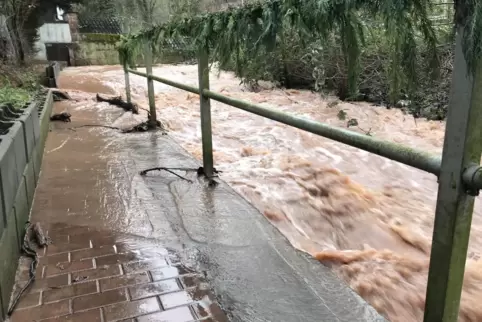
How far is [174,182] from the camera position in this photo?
310cm

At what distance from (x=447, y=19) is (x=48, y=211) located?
2.37m

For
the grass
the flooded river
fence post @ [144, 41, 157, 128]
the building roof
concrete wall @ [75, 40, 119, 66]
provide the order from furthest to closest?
the building roof < concrete wall @ [75, 40, 119, 66] < fence post @ [144, 41, 157, 128] < the grass < the flooded river

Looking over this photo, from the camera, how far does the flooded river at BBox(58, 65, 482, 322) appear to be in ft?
7.93

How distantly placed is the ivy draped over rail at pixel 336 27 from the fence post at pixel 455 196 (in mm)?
86

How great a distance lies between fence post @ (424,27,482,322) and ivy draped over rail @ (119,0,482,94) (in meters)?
0.09

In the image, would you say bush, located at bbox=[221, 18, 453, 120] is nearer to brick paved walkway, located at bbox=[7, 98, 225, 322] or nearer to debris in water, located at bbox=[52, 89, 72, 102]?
brick paved walkway, located at bbox=[7, 98, 225, 322]

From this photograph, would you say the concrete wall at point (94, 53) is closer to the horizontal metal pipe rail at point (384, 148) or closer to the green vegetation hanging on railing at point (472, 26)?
the horizontal metal pipe rail at point (384, 148)

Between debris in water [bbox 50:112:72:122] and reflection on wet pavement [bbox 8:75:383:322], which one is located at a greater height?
debris in water [bbox 50:112:72:122]

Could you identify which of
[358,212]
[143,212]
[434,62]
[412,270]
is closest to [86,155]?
[143,212]

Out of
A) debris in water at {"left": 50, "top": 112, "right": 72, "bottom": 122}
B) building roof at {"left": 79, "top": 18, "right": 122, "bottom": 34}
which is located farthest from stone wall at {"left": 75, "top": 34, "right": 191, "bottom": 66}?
debris in water at {"left": 50, "top": 112, "right": 72, "bottom": 122}

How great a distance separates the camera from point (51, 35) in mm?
17594

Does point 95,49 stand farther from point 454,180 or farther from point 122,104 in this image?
point 454,180

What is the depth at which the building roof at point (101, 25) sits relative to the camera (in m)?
21.1

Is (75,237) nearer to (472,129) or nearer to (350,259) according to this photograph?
(350,259)
